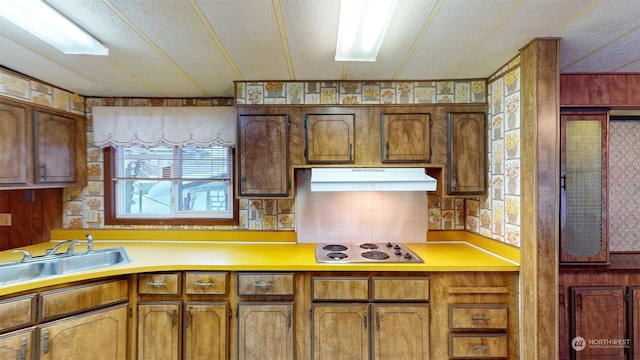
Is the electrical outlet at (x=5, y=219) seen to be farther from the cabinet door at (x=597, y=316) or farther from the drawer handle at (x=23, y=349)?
the cabinet door at (x=597, y=316)

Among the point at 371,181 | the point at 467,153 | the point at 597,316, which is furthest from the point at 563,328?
the point at 371,181

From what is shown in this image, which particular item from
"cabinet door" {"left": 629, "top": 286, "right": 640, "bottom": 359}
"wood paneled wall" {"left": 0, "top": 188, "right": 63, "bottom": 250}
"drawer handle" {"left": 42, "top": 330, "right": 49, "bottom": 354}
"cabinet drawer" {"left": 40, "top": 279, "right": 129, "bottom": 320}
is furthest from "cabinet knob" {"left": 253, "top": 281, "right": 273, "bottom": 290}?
"cabinet door" {"left": 629, "top": 286, "right": 640, "bottom": 359}

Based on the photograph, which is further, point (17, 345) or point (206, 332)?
point (206, 332)

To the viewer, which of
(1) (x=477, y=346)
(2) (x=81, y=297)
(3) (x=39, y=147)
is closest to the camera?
(2) (x=81, y=297)

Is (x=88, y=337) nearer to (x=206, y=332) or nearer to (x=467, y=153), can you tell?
(x=206, y=332)

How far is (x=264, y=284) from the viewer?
6.25 feet

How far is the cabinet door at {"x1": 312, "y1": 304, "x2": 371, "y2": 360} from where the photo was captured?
74.5 inches

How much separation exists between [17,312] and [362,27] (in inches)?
94.9

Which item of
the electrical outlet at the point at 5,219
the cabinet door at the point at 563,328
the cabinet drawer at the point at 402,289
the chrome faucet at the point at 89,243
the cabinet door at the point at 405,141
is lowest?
the cabinet door at the point at 563,328

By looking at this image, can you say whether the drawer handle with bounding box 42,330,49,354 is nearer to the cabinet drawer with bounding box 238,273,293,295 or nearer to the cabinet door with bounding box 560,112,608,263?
the cabinet drawer with bounding box 238,273,293,295

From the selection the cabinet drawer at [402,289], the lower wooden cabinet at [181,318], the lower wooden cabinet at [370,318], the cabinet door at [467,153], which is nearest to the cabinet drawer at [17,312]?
the lower wooden cabinet at [181,318]

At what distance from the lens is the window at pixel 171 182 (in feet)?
8.78

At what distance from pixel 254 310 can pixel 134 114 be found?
2.03 m

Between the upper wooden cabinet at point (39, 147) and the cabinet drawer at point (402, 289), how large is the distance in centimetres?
263
